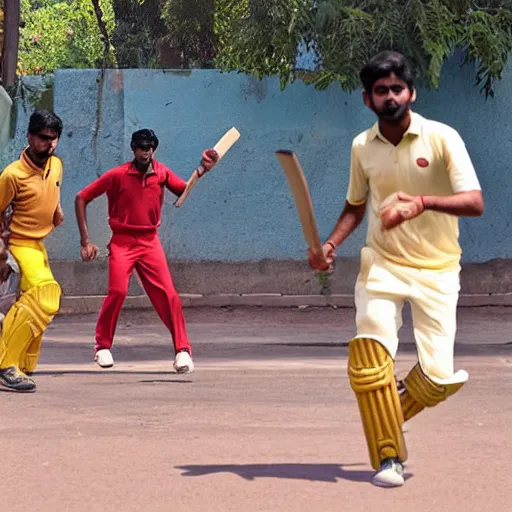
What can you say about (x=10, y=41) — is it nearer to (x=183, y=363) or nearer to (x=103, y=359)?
(x=103, y=359)

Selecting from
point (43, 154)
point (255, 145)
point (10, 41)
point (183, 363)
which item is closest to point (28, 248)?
point (43, 154)

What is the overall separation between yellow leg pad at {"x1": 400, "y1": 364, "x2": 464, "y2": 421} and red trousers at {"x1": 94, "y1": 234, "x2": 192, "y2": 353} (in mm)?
4285

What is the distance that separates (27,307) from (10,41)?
294 inches

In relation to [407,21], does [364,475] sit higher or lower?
lower

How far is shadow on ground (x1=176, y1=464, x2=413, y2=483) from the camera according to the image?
6480 mm

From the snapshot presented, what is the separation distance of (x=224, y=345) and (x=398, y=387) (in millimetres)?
6853

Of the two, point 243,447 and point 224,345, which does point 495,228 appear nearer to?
point 224,345

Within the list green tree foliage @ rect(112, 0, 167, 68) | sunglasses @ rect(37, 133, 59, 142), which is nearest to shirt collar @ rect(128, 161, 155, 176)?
sunglasses @ rect(37, 133, 59, 142)

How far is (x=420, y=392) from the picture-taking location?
6402mm

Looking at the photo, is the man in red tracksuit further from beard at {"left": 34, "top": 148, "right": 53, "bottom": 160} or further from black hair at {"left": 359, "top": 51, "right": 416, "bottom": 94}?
black hair at {"left": 359, "top": 51, "right": 416, "bottom": 94}

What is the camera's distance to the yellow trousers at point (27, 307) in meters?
9.66

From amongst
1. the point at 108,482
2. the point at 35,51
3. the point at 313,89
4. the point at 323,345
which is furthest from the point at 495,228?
the point at 35,51

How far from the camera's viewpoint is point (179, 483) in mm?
6316

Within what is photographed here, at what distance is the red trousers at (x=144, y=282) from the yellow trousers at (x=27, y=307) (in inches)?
35.0
